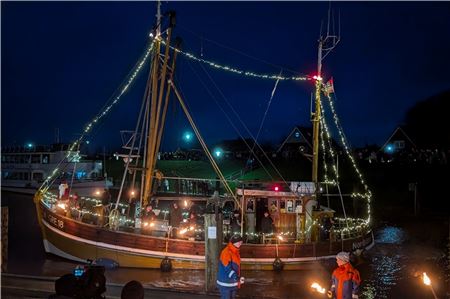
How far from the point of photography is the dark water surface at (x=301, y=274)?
15336mm

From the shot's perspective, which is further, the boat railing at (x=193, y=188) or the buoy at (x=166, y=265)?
the boat railing at (x=193, y=188)

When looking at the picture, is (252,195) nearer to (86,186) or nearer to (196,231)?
(196,231)

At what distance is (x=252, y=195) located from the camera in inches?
721

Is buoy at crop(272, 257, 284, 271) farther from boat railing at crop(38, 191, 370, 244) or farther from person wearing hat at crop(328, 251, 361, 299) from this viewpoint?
person wearing hat at crop(328, 251, 361, 299)

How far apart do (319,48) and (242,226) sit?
26.9ft

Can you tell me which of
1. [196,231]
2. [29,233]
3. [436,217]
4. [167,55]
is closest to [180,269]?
[196,231]

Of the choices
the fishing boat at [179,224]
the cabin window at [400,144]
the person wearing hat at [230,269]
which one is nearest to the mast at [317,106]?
the fishing boat at [179,224]

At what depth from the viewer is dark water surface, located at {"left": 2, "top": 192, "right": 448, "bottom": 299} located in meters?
15.3

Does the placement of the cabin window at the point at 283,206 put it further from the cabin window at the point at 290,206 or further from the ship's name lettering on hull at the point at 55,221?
the ship's name lettering on hull at the point at 55,221

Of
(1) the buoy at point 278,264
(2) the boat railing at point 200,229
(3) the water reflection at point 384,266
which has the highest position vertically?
(2) the boat railing at point 200,229

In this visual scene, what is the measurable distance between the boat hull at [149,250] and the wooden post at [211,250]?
5.30 metres

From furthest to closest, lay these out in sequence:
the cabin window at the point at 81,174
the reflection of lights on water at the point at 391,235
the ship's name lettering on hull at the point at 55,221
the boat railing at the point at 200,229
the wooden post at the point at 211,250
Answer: the cabin window at the point at 81,174
the reflection of lights on water at the point at 391,235
the ship's name lettering on hull at the point at 55,221
the boat railing at the point at 200,229
the wooden post at the point at 211,250

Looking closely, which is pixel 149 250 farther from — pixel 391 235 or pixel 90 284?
→ pixel 391 235

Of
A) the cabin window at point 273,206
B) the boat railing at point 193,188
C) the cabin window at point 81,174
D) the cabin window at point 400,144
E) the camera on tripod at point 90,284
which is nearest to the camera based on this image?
the camera on tripod at point 90,284
